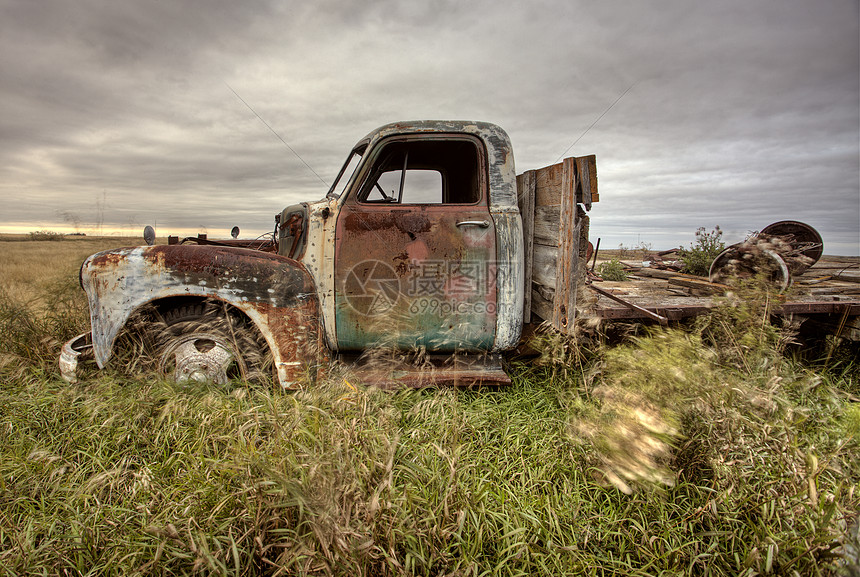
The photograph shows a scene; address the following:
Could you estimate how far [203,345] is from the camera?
255 centimetres

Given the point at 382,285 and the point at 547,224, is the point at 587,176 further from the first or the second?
the point at 382,285

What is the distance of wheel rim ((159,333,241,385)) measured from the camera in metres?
2.45

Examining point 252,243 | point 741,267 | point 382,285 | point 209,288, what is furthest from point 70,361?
point 741,267

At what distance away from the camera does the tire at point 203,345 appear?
8.05 feet

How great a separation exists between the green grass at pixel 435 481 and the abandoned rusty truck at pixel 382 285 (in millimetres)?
302

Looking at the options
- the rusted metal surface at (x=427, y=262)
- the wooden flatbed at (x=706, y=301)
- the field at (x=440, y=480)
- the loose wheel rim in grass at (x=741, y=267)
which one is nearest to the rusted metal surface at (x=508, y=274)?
the rusted metal surface at (x=427, y=262)

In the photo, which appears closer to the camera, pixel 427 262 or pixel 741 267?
pixel 427 262

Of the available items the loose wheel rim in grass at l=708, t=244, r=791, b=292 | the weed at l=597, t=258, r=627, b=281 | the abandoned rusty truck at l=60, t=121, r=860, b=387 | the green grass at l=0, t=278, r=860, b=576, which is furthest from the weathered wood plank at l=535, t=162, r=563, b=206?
the weed at l=597, t=258, r=627, b=281

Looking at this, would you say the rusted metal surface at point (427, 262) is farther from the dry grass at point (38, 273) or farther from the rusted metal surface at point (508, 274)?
the dry grass at point (38, 273)

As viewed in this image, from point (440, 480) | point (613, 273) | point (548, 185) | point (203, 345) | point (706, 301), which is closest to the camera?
point (440, 480)

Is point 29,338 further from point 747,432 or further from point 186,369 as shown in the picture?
point 747,432

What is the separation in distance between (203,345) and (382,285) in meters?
1.18

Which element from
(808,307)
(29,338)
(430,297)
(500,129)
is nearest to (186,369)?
(430,297)

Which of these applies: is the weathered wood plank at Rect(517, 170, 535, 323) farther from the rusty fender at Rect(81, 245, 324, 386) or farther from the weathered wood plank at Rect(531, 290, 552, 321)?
the rusty fender at Rect(81, 245, 324, 386)
